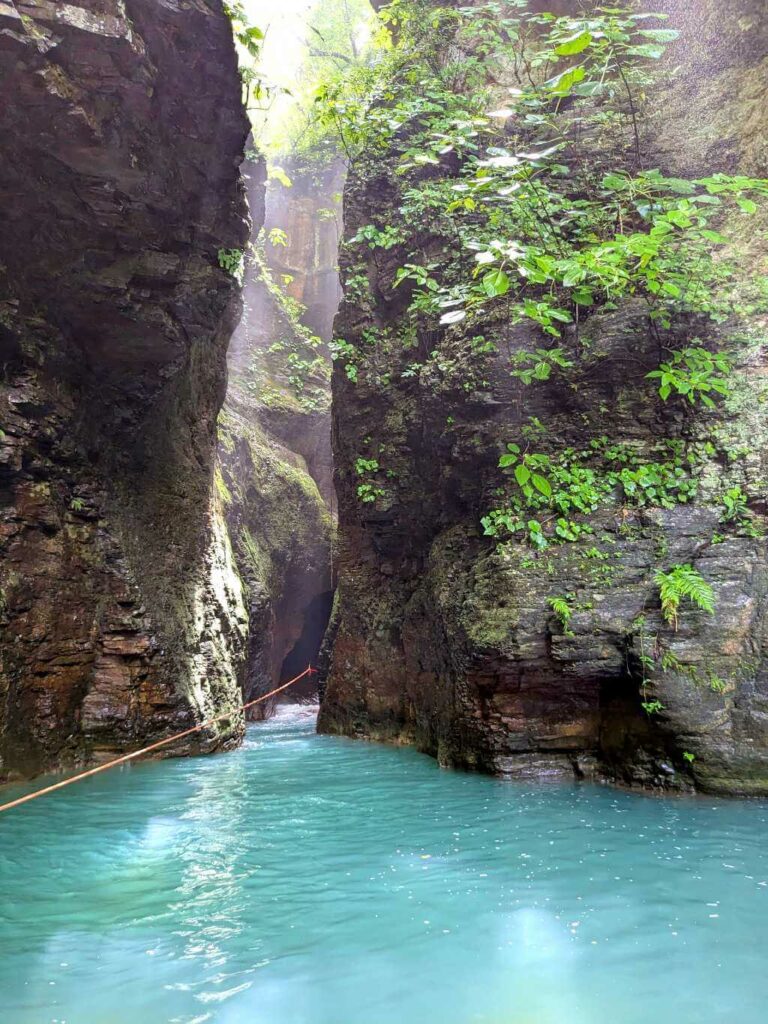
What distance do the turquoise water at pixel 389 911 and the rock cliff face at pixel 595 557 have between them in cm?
68

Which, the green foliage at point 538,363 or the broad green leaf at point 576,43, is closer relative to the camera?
the broad green leaf at point 576,43

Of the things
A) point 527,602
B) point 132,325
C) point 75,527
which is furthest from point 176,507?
point 527,602

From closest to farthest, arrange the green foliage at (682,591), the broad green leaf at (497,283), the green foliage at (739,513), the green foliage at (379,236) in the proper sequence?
the broad green leaf at (497,283), the green foliage at (682,591), the green foliage at (739,513), the green foliage at (379,236)

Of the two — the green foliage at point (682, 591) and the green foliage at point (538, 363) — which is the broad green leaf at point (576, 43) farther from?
the green foliage at point (682, 591)

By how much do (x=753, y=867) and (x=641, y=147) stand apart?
24.1 feet

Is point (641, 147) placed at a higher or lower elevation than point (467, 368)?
higher

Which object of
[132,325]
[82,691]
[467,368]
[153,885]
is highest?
[132,325]

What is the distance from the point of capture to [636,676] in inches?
215

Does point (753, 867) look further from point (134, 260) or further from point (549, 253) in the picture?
point (134, 260)

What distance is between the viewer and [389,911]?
2936mm

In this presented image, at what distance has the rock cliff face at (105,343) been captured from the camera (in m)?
5.45

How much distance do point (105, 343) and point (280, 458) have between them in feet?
30.8

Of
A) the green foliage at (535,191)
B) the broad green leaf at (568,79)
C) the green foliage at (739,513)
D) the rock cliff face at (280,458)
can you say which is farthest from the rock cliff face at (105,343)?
the green foliage at (739,513)

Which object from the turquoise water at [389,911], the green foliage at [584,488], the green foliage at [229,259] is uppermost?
the green foliage at [229,259]
